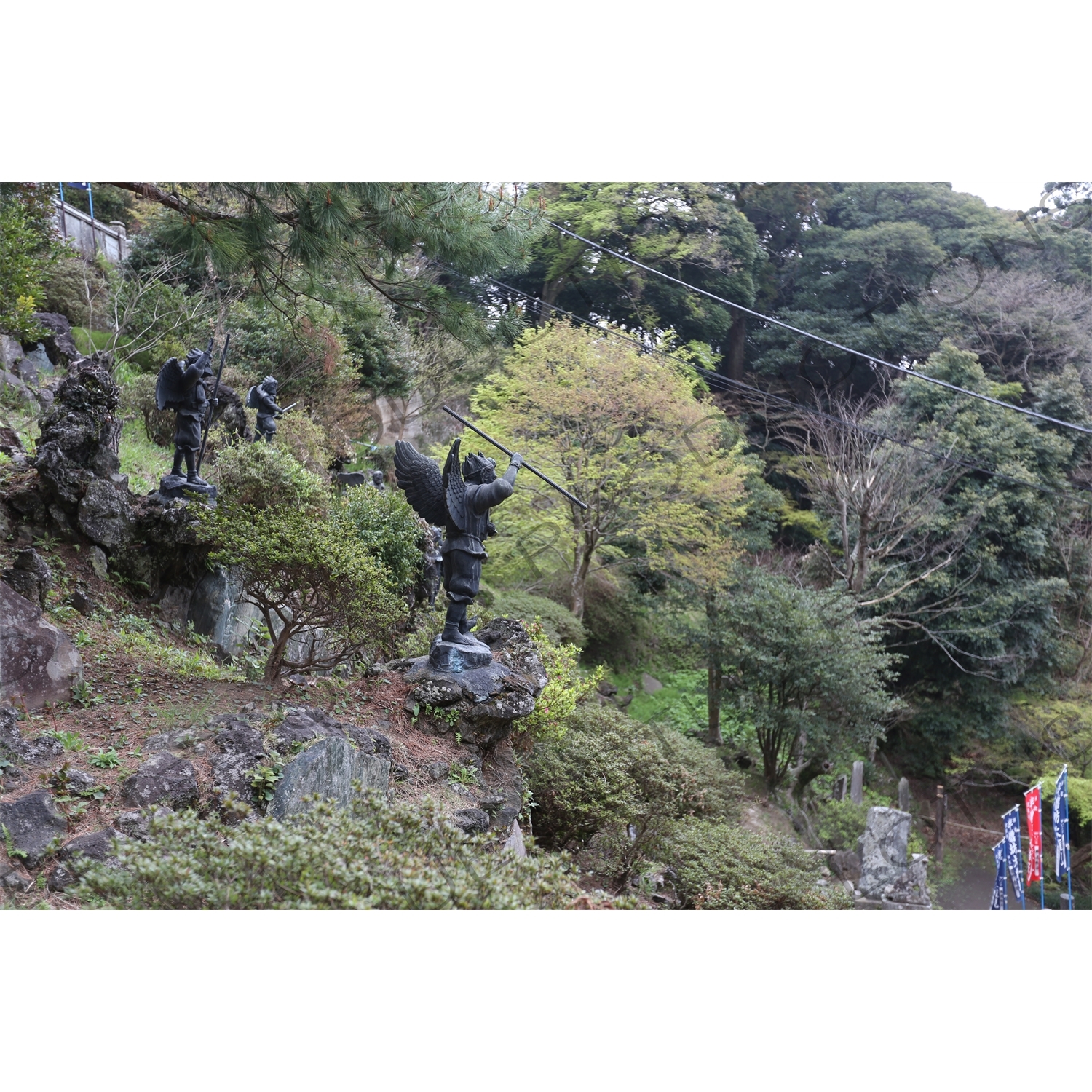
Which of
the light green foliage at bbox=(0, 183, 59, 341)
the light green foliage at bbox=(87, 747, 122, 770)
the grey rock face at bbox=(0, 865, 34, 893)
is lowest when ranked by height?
the grey rock face at bbox=(0, 865, 34, 893)

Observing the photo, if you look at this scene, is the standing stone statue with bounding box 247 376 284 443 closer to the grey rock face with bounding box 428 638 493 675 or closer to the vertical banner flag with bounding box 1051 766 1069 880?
the grey rock face with bounding box 428 638 493 675

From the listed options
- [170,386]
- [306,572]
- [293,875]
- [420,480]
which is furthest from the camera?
[170,386]

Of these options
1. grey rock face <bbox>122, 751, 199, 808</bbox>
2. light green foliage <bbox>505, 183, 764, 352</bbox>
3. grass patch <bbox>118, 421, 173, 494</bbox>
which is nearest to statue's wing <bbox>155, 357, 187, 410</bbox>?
grass patch <bbox>118, 421, 173, 494</bbox>

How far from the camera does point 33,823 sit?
3.41m

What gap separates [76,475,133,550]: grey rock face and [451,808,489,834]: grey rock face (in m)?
3.53

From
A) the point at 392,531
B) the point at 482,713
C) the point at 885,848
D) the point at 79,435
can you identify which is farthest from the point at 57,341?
the point at 885,848

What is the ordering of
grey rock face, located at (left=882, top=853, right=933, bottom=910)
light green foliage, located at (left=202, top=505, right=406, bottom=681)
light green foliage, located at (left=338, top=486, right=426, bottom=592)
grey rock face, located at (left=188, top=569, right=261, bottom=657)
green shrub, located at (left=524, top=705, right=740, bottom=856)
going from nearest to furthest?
light green foliage, located at (left=202, top=505, right=406, bottom=681)
green shrub, located at (left=524, top=705, right=740, bottom=856)
grey rock face, located at (left=188, top=569, right=261, bottom=657)
light green foliage, located at (left=338, top=486, right=426, bottom=592)
grey rock face, located at (left=882, top=853, right=933, bottom=910)

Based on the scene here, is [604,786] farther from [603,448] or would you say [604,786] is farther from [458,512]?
[603,448]

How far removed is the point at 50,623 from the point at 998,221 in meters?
16.0

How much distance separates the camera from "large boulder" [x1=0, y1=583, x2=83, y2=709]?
4195 mm

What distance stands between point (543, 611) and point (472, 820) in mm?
6082

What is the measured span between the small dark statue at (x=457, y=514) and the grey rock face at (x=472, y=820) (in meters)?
0.96

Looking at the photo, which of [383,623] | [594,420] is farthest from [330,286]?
[594,420]

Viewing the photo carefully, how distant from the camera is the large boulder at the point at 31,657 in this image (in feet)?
13.8
